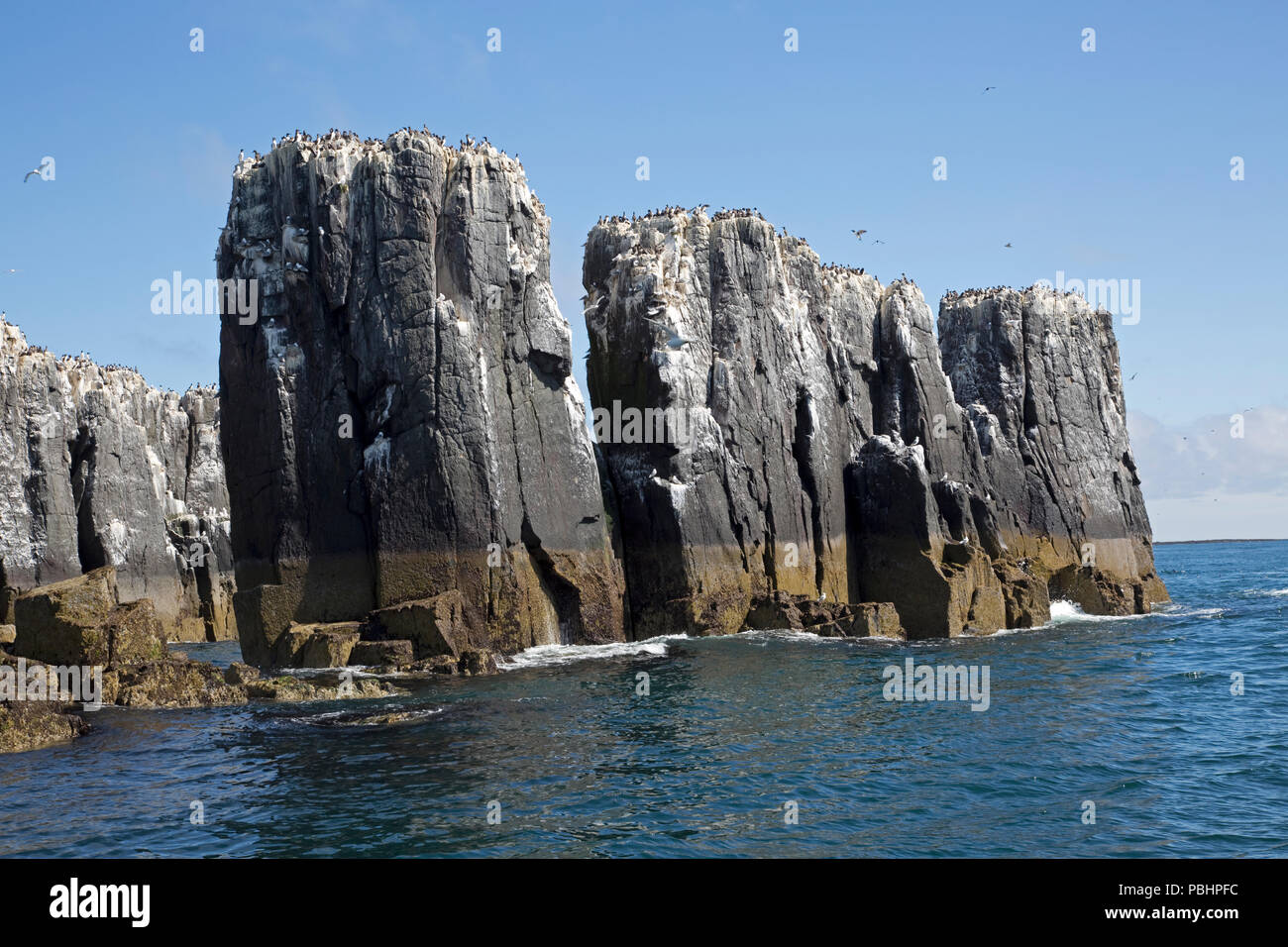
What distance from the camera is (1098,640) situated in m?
41.0

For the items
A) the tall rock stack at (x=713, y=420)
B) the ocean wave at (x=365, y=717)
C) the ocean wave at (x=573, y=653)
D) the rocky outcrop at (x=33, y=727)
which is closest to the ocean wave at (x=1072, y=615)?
the tall rock stack at (x=713, y=420)

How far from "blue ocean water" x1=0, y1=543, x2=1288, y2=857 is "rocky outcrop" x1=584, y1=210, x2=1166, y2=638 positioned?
36.3 ft

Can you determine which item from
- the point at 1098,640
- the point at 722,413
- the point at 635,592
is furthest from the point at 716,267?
the point at 1098,640

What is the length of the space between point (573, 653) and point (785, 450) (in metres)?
15.3

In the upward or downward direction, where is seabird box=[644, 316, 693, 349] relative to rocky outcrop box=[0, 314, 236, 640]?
upward

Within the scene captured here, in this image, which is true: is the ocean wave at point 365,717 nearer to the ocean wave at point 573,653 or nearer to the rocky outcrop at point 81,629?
the ocean wave at point 573,653

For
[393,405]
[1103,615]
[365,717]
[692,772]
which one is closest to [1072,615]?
[1103,615]

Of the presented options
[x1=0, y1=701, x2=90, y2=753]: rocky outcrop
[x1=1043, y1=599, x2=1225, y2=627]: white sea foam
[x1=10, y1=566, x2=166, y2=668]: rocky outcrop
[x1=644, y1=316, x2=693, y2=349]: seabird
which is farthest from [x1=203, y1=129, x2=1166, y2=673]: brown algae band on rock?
[x1=0, y1=701, x2=90, y2=753]: rocky outcrop

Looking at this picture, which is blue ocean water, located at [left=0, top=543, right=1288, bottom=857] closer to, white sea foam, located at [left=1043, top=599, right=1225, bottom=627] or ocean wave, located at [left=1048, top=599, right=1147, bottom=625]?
ocean wave, located at [left=1048, top=599, right=1147, bottom=625]

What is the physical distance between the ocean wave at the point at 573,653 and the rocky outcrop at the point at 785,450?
3166mm

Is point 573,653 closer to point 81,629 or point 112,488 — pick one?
point 81,629

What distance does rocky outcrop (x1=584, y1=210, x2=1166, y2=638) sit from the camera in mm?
43469

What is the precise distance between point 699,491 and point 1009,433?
84.2 feet
